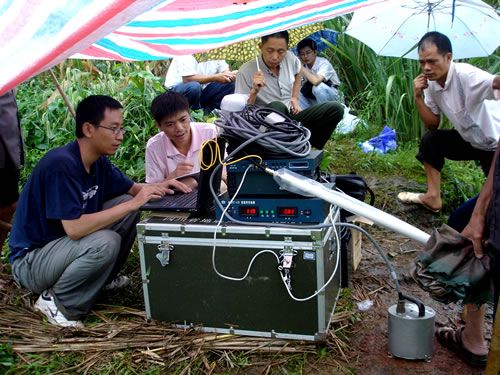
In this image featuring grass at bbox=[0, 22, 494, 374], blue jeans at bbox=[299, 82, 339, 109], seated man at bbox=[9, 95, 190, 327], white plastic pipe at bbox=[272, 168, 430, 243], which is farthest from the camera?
blue jeans at bbox=[299, 82, 339, 109]

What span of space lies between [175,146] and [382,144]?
2.70 meters

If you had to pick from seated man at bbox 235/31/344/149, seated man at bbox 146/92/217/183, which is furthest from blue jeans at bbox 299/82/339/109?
seated man at bbox 146/92/217/183

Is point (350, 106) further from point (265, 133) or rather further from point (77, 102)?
point (265, 133)

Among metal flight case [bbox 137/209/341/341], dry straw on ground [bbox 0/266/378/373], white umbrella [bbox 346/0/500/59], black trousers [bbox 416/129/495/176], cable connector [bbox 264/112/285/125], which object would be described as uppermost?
white umbrella [bbox 346/0/500/59]

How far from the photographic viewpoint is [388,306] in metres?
3.12

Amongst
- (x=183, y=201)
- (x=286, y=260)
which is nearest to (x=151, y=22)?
(x=183, y=201)

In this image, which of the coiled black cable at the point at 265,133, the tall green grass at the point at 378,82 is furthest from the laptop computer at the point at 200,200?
the tall green grass at the point at 378,82

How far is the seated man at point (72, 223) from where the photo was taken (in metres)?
2.83

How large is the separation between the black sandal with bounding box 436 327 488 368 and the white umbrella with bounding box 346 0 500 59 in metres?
2.61

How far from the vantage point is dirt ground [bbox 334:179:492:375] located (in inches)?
100

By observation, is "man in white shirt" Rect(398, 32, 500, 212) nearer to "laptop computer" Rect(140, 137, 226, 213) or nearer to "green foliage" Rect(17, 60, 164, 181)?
"laptop computer" Rect(140, 137, 226, 213)

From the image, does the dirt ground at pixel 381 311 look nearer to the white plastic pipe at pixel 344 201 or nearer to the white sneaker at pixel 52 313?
the white sneaker at pixel 52 313

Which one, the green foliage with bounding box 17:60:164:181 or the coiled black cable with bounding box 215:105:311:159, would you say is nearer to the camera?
the coiled black cable with bounding box 215:105:311:159

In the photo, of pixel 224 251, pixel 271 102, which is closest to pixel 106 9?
pixel 224 251
